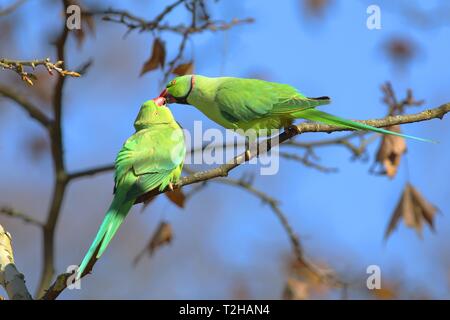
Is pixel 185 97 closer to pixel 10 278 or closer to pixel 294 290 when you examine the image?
pixel 10 278

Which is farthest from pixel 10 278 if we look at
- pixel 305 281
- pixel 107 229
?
pixel 305 281

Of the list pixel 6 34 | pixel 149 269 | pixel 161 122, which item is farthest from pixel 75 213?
pixel 161 122

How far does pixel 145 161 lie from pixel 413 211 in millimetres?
2229

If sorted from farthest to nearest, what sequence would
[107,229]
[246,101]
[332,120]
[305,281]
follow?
[305,281] → [246,101] → [332,120] → [107,229]

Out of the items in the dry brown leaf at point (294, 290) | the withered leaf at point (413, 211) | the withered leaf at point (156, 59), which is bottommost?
the dry brown leaf at point (294, 290)

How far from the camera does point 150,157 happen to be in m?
3.49

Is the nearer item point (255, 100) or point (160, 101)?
point (255, 100)

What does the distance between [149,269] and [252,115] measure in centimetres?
572

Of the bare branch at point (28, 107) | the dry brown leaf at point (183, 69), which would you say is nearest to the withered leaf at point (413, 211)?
the dry brown leaf at point (183, 69)

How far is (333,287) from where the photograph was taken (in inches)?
197

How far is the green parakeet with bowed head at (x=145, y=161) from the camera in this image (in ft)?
10.2

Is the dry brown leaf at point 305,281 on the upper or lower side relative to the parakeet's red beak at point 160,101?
lower

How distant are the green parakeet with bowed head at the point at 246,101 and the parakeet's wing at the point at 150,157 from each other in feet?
0.75

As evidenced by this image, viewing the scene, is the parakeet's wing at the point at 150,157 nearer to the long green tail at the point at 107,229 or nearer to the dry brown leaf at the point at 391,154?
the long green tail at the point at 107,229
